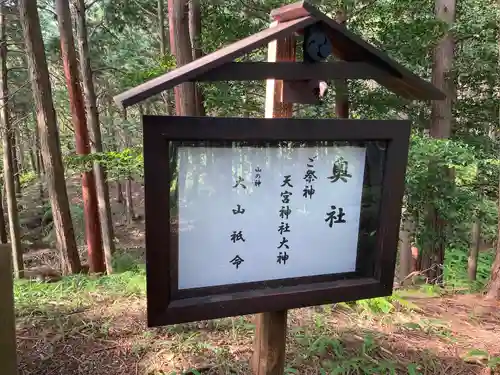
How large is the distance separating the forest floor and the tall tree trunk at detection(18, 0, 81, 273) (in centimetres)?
254

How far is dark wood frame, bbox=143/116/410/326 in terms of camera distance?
171 cm

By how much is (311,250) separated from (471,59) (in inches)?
235

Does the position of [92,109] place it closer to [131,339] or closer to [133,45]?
[133,45]

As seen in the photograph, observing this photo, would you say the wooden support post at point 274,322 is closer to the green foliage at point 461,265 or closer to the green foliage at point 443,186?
the green foliage at point 443,186

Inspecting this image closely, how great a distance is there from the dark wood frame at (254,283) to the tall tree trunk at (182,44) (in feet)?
12.8

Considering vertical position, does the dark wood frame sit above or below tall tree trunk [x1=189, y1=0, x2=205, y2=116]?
below

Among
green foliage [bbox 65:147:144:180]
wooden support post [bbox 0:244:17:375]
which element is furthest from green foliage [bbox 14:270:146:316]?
wooden support post [bbox 0:244:17:375]

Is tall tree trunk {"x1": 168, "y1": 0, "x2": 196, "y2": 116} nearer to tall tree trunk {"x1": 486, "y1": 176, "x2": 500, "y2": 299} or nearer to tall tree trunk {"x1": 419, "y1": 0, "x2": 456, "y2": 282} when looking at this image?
tall tree trunk {"x1": 419, "y1": 0, "x2": 456, "y2": 282}

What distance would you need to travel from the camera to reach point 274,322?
221cm

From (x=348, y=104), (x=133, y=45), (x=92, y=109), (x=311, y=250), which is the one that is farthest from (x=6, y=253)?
(x=133, y=45)

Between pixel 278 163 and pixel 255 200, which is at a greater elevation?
pixel 278 163

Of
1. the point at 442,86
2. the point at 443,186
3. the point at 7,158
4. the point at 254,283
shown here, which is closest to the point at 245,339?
the point at 254,283

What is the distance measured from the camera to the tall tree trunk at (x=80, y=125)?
7254 millimetres

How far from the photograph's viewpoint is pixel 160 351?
9.61ft
